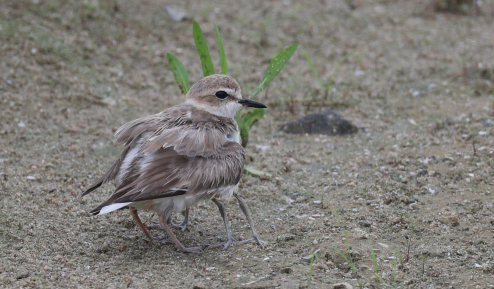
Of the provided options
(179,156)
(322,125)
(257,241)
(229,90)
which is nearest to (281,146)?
(322,125)

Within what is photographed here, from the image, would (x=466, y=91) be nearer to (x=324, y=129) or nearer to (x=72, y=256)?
(x=324, y=129)

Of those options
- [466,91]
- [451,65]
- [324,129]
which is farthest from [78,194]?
[451,65]

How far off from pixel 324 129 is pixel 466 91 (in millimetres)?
1834

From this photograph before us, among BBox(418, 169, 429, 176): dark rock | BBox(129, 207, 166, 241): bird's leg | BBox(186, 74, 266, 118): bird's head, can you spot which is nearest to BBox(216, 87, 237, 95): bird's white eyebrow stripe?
BBox(186, 74, 266, 118): bird's head

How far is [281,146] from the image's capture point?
559 cm

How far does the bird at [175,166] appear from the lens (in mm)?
3676

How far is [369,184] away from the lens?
4.75m

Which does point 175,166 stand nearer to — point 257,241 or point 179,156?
point 179,156

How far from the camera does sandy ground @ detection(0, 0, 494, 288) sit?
3.67 meters

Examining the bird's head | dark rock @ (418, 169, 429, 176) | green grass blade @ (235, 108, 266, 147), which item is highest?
the bird's head

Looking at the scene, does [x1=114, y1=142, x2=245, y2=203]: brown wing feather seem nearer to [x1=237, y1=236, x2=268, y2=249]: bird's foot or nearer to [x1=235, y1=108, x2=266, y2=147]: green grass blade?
[x1=237, y1=236, x2=268, y2=249]: bird's foot

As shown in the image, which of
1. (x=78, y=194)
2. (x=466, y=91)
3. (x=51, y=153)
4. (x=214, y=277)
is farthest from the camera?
(x=466, y=91)

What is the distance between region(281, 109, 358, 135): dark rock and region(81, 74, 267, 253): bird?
158cm

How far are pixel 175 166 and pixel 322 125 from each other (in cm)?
240
